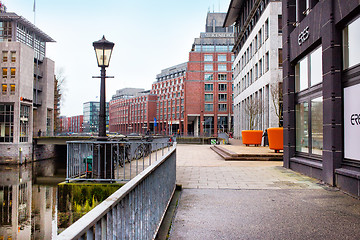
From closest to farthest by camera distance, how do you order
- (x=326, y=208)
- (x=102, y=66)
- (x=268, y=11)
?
(x=326, y=208) < (x=102, y=66) < (x=268, y=11)

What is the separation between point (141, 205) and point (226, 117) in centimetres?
8256

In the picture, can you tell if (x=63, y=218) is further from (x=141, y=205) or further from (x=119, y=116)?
(x=119, y=116)

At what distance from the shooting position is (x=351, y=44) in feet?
24.6

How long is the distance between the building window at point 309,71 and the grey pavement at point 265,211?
317 centimetres

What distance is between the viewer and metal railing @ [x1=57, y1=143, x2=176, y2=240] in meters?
1.63

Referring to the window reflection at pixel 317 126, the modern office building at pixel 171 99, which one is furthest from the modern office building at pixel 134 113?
→ the window reflection at pixel 317 126

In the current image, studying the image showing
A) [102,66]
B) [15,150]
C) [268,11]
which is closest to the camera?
[102,66]

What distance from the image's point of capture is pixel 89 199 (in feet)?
28.7

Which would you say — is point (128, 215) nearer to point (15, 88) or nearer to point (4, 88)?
point (15, 88)

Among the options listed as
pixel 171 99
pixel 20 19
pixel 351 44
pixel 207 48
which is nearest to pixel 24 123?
pixel 20 19

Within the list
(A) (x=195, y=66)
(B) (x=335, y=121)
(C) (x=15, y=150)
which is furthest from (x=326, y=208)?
(A) (x=195, y=66)

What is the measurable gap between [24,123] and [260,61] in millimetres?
34029

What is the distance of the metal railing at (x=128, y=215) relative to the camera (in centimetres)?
163

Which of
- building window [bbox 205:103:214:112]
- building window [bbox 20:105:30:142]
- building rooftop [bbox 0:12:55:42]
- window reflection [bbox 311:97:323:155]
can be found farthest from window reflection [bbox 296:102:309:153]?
building window [bbox 205:103:214:112]
